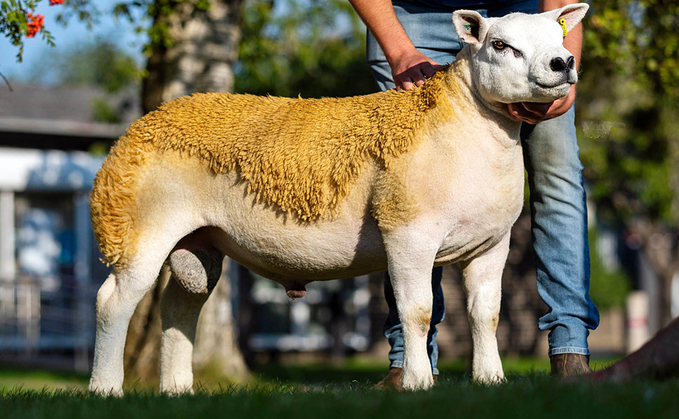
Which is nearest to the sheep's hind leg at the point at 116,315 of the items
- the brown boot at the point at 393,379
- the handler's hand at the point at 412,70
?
the brown boot at the point at 393,379

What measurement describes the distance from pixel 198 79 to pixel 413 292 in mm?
5314

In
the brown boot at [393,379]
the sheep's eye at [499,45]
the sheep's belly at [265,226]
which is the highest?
the sheep's eye at [499,45]

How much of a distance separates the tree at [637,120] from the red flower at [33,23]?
5.85m

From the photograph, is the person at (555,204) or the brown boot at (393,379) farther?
the brown boot at (393,379)

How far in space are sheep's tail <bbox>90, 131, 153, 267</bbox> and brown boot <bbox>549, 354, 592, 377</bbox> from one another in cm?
196

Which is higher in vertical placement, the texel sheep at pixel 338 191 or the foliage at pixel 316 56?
the foliage at pixel 316 56

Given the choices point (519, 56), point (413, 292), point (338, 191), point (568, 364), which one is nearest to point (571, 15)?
point (519, 56)

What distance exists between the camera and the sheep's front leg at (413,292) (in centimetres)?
293

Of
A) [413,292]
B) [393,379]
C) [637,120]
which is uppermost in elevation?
[637,120]

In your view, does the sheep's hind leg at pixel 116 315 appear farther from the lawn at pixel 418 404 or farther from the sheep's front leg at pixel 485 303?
the sheep's front leg at pixel 485 303

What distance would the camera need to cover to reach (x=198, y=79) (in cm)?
773

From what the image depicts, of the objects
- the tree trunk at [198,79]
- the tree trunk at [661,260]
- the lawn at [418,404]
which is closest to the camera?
the lawn at [418,404]

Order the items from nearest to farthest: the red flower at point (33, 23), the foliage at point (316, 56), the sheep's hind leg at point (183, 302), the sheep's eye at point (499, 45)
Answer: the sheep's eye at point (499, 45)
the sheep's hind leg at point (183, 302)
the red flower at point (33, 23)
the foliage at point (316, 56)

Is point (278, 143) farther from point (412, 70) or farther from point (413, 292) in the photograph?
point (413, 292)
